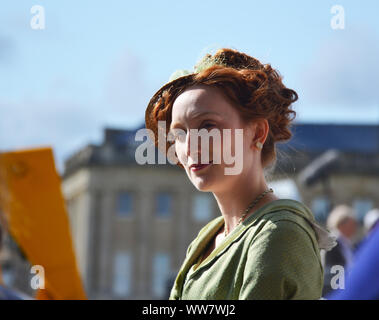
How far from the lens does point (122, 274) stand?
196ft

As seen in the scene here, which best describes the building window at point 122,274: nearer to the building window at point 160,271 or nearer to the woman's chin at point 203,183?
the building window at point 160,271

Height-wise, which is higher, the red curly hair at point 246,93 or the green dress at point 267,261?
the red curly hair at point 246,93

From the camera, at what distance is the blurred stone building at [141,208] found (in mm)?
58469

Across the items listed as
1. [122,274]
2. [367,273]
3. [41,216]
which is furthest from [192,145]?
[122,274]

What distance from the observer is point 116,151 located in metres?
Answer: 60.1

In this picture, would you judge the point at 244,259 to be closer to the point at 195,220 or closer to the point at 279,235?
the point at 279,235

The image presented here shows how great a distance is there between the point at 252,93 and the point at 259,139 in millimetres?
105

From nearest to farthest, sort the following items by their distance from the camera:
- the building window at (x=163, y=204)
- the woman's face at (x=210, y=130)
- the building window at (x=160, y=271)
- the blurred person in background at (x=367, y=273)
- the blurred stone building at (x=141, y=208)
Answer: the blurred person in background at (x=367, y=273)
the woman's face at (x=210, y=130)
the building window at (x=160, y=271)
the blurred stone building at (x=141, y=208)
the building window at (x=163, y=204)

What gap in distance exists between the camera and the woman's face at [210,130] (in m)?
1.94

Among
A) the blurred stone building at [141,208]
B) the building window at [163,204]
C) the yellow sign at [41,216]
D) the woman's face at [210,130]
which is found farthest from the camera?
the building window at [163,204]

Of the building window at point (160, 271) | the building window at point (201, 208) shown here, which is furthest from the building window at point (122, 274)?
A: the building window at point (201, 208)

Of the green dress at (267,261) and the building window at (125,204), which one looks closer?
the green dress at (267,261)

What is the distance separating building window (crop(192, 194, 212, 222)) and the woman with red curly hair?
5732 centimetres
